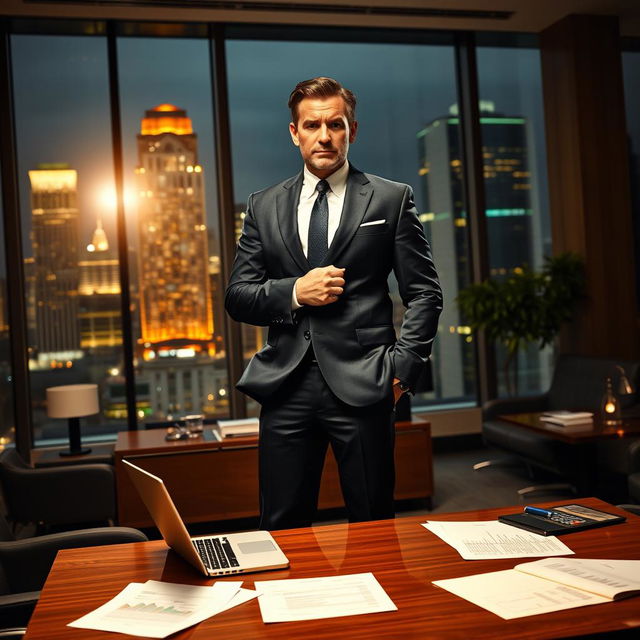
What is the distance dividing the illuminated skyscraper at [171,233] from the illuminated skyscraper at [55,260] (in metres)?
0.55

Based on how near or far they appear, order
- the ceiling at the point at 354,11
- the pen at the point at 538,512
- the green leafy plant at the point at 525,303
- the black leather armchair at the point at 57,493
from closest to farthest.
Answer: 1. the pen at the point at 538,512
2. the black leather armchair at the point at 57,493
3. the ceiling at the point at 354,11
4. the green leafy plant at the point at 525,303

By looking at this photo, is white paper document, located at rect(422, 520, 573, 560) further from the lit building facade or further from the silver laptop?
the lit building facade

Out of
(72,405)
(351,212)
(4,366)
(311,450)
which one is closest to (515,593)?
(311,450)

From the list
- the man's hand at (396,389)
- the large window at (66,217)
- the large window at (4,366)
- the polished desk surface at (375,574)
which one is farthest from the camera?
the large window at (66,217)

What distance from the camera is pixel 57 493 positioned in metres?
3.83

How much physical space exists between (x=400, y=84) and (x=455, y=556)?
6.02 metres

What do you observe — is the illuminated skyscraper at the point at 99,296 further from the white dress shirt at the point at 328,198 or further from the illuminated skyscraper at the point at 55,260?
the white dress shirt at the point at 328,198

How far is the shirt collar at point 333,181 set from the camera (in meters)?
2.16

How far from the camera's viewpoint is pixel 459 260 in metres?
6.86

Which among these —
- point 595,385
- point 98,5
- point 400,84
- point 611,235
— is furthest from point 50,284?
point 611,235

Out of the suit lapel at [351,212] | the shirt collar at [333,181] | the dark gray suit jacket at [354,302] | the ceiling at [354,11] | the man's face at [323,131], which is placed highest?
the ceiling at [354,11]

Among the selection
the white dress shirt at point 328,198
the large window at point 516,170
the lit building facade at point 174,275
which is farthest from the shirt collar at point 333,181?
the large window at point 516,170

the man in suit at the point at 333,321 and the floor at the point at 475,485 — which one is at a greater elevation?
the man in suit at the point at 333,321

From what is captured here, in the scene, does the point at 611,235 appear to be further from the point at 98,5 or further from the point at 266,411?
the point at 266,411
